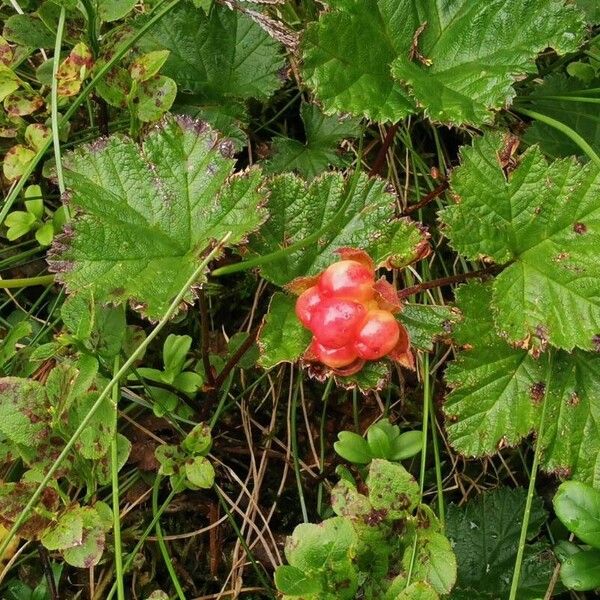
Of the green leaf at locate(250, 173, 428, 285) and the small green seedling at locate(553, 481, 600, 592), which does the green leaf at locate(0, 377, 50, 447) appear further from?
the small green seedling at locate(553, 481, 600, 592)

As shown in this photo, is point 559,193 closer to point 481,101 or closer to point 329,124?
point 481,101

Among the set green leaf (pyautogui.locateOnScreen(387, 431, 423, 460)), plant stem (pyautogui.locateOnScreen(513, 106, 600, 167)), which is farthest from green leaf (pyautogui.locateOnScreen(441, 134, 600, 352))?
green leaf (pyautogui.locateOnScreen(387, 431, 423, 460))

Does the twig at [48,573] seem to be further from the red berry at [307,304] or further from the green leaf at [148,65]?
the green leaf at [148,65]

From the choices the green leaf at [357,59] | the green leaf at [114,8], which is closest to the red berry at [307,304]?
the green leaf at [357,59]

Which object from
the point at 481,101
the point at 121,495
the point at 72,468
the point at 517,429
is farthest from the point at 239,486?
the point at 481,101

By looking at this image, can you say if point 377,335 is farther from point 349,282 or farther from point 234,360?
point 234,360
